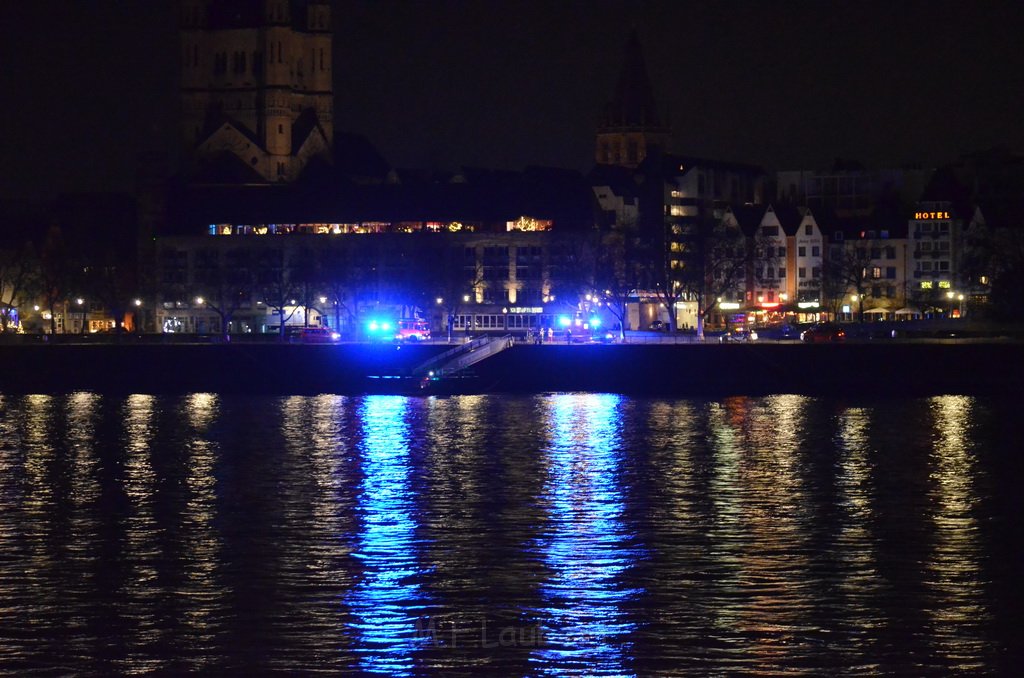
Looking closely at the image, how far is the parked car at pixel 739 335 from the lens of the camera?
112062 millimetres

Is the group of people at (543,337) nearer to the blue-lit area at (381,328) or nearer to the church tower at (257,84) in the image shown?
the blue-lit area at (381,328)

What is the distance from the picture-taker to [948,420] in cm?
7331

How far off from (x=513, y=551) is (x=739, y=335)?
276ft

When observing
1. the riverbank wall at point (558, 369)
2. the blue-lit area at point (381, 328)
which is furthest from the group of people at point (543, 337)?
the blue-lit area at point (381, 328)

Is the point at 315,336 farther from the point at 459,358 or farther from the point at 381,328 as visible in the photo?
the point at 459,358

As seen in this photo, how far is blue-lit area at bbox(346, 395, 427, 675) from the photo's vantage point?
29.1 metres

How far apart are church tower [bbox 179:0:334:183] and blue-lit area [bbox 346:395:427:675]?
404 feet

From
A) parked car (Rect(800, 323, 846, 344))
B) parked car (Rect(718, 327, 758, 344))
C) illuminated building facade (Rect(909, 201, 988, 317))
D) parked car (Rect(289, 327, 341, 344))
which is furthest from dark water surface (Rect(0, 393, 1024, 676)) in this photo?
illuminated building facade (Rect(909, 201, 988, 317))

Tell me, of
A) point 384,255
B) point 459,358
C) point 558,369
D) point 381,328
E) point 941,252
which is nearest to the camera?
point 558,369

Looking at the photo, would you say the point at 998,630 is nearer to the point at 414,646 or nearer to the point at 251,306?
the point at 414,646

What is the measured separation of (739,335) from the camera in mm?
120500

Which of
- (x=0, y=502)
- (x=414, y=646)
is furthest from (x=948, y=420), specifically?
(x=414, y=646)

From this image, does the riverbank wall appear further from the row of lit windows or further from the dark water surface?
the row of lit windows

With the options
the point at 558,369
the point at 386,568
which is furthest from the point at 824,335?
the point at 386,568
